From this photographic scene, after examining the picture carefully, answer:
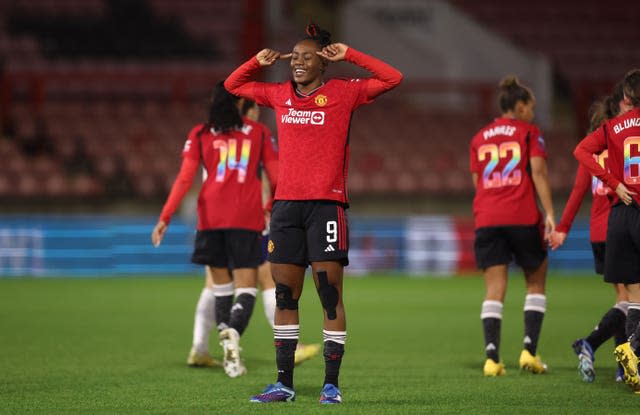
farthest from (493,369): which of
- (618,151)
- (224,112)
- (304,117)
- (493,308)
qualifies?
(224,112)

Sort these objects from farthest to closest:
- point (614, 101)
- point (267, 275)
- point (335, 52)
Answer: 1. point (267, 275)
2. point (614, 101)
3. point (335, 52)

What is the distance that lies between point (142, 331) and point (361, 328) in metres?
2.23

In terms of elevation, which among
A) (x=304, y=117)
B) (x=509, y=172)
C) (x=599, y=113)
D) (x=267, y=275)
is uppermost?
(x=599, y=113)

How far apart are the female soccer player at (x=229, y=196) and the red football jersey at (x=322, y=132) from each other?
1.59m

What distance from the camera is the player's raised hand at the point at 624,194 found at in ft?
21.2

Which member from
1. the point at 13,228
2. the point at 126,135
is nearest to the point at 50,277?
the point at 13,228

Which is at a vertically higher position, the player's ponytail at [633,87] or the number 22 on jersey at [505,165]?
the player's ponytail at [633,87]

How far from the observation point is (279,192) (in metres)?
6.18

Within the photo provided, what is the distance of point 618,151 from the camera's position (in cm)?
673

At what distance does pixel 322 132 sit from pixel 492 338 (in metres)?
2.47

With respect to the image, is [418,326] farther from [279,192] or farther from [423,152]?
[423,152]

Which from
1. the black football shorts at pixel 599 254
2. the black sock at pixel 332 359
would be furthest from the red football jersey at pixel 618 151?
the black sock at pixel 332 359

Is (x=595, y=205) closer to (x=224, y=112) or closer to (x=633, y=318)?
(x=633, y=318)

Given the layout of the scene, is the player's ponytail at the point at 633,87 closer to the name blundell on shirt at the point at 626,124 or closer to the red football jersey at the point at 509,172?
the name blundell on shirt at the point at 626,124
